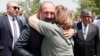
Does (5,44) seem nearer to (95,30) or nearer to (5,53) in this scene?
(5,53)

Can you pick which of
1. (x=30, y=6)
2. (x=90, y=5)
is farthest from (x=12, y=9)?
(x=90, y=5)

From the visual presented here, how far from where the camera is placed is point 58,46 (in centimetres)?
470

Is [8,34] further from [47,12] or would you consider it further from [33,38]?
[47,12]

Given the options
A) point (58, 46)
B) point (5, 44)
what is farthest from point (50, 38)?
point (5, 44)

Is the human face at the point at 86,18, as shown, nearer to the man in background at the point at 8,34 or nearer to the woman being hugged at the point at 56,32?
the man in background at the point at 8,34

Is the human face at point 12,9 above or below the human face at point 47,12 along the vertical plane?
below

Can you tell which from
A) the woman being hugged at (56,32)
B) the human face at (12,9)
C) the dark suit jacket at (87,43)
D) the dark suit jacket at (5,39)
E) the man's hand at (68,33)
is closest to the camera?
the woman being hugged at (56,32)

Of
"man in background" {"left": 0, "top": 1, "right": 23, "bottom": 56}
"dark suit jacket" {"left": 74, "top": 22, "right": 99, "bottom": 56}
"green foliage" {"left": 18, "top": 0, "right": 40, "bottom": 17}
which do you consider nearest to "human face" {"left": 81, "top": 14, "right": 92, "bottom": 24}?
"dark suit jacket" {"left": 74, "top": 22, "right": 99, "bottom": 56}

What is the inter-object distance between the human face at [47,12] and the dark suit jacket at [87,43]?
367 cm

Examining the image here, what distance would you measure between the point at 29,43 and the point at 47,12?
1.56ft

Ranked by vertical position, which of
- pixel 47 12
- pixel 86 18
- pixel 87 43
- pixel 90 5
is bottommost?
pixel 90 5

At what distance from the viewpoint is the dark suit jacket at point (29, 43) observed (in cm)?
472

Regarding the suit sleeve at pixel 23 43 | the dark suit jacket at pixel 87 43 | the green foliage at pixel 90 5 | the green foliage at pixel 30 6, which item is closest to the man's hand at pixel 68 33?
the suit sleeve at pixel 23 43

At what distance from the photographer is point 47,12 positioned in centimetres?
467
